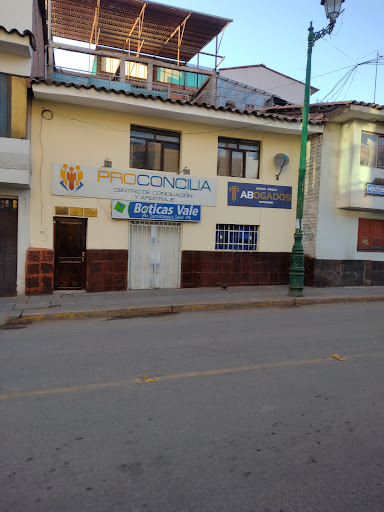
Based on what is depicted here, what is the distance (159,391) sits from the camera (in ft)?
13.8

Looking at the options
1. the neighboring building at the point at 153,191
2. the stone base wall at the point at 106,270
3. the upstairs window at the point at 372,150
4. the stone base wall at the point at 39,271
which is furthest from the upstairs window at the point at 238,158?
the stone base wall at the point at 39,271

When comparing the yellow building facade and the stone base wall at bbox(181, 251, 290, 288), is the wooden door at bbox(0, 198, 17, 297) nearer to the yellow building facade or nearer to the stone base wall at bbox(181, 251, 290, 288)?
the yellow building facade

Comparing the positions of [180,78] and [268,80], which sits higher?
[268,80]

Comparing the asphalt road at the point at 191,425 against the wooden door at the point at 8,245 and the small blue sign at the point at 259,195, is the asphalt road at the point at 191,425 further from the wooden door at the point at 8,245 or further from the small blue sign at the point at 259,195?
the small blue sign at the point at 259,195

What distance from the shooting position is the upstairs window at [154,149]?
11.8 meters

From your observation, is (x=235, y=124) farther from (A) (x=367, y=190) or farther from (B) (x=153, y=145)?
(A) (x=367, y=190)

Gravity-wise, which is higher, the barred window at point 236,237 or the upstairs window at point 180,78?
the upstairs window at point 180,78

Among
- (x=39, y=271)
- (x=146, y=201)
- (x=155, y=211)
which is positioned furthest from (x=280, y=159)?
(x=39, y=271)

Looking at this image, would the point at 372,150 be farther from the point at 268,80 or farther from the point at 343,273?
the point at 268,80

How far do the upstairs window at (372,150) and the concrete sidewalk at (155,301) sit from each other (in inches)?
176

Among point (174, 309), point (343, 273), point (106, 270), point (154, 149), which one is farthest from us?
point (343, 273)

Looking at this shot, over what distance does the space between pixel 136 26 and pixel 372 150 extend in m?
14.7

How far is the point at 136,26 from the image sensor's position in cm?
2041

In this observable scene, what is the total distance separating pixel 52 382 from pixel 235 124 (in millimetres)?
10087
